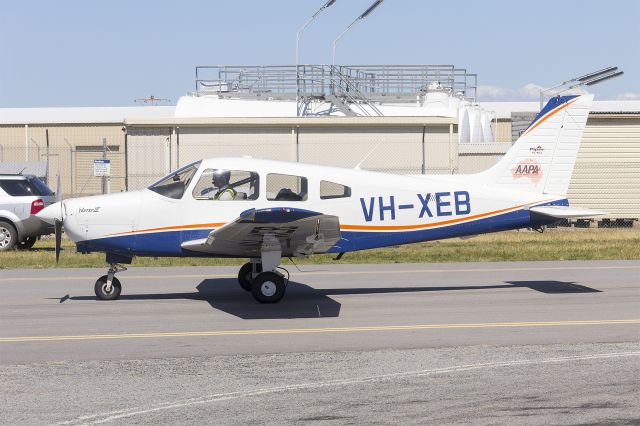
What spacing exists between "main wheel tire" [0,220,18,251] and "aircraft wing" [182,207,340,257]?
1014cm

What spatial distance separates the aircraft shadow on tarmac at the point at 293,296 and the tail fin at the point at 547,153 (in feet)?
5.48

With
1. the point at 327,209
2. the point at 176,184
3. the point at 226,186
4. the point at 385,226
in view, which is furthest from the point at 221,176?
the point at 385,226

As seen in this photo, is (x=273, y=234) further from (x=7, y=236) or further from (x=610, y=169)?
(x=610, y=169)

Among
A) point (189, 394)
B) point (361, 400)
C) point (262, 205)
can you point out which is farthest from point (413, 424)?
point (262, 205)

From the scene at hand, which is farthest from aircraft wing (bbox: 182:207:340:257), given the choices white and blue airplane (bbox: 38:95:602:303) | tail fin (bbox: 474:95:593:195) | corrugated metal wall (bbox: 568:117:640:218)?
corrugated metal wall (bbox: 568:117:640:218)

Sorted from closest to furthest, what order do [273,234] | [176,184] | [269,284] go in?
[273,234], [269,284], [176,184]

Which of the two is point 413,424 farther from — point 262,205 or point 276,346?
point 262,205

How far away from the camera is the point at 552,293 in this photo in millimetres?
14086

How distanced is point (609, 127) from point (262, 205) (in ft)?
66.9

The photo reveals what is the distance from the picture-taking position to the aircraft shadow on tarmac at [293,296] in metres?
12.4

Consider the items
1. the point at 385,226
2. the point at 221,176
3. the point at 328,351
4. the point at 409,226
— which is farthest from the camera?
the point at 409,226

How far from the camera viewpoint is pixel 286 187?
13344mm

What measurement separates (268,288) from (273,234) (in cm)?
89

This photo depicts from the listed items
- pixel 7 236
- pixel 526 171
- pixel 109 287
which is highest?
pixel 526 171
